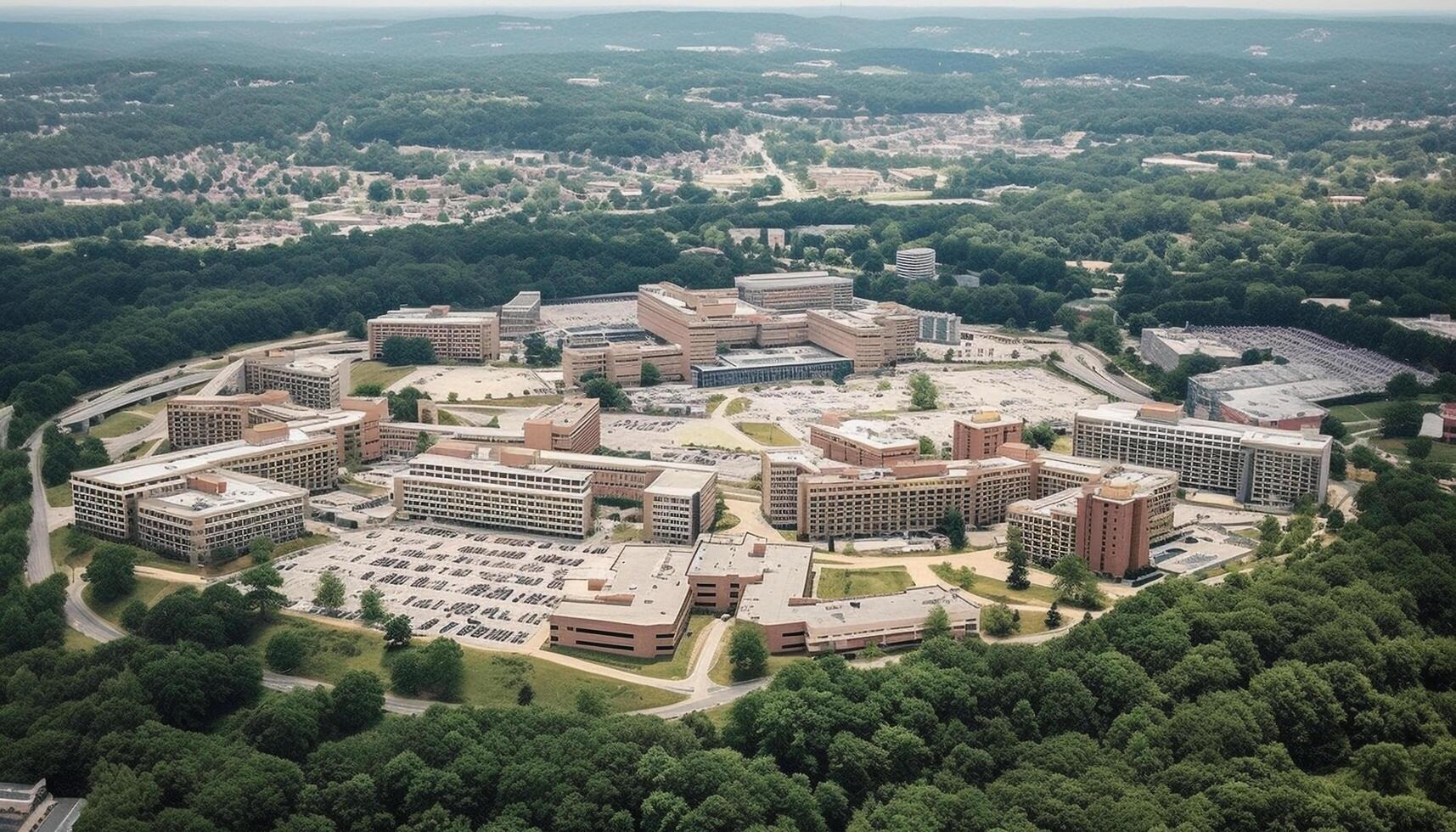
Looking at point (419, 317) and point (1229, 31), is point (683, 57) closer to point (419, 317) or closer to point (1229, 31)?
point (1229, 31)

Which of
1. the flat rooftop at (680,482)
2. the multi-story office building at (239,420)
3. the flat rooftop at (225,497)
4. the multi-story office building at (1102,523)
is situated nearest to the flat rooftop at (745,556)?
the flat rooftop at (680,482)

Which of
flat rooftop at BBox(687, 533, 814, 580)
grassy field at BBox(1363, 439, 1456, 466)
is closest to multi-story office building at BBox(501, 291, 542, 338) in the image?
flat rooftop at BBox(687, 533, 814, 580)

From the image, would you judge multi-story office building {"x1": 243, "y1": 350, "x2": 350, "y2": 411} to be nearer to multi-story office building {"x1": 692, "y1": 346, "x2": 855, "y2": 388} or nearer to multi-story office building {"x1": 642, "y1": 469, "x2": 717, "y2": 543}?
multi-story office building {"x1": 692, "y1": 346, "x2": 855, "y2": 388}

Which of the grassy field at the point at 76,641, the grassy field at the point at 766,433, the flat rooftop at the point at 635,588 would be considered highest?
the flat rooftop at the point at 635,588

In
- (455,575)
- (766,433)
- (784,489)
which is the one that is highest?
(784,489)

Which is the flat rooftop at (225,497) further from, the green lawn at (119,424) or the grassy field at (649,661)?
the green lawn at (119,424)

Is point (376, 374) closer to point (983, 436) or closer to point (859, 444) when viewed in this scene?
point (859, 444)

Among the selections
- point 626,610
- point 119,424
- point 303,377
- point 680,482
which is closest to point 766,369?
point 303,377
